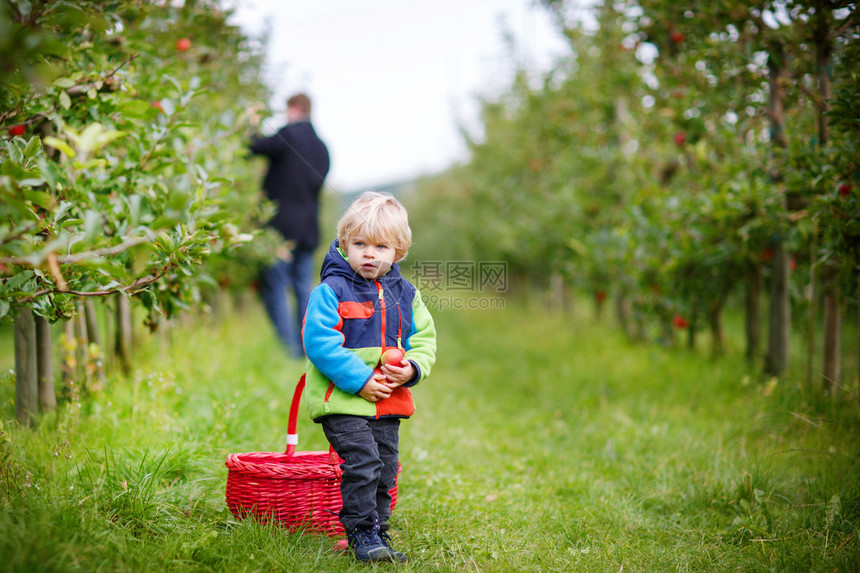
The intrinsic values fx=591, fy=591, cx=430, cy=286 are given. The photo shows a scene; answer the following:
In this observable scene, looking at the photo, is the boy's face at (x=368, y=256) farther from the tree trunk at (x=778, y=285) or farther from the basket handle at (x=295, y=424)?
the tree trunk at (x=778, y=285)

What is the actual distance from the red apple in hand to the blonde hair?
46cm

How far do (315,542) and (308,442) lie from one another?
120 centimetres

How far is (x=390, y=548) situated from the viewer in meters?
2.57

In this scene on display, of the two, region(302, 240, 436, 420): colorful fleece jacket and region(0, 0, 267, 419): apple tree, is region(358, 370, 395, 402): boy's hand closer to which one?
region(302, 240, 436, 420): colorful fleece jacket

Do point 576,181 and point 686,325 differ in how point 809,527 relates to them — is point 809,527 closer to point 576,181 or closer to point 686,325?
point 686,325

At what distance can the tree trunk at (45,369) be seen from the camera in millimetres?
3113

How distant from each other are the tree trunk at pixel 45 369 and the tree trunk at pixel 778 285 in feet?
16.2

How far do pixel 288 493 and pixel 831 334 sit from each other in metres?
3.82

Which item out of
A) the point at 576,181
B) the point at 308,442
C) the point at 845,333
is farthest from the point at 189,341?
the point at 845,333

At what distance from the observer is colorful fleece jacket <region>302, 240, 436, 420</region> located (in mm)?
2449

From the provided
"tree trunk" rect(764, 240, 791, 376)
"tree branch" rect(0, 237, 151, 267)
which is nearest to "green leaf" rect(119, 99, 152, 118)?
"tree branch" rect(0, 237, 151, 267)

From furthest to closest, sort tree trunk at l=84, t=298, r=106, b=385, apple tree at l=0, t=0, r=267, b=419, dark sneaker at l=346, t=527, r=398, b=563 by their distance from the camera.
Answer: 1. tree trunk at l=84, t=298, r=106, b=385
2. dark sneaker at l=346, t=527, r=398, b=563
3. apple tree at l=0, t=0, r=267, b=419

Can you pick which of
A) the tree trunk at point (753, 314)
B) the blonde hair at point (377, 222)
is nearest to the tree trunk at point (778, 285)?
the tree trunk at point (753, 314)

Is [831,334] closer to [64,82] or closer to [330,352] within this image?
[330,352]
